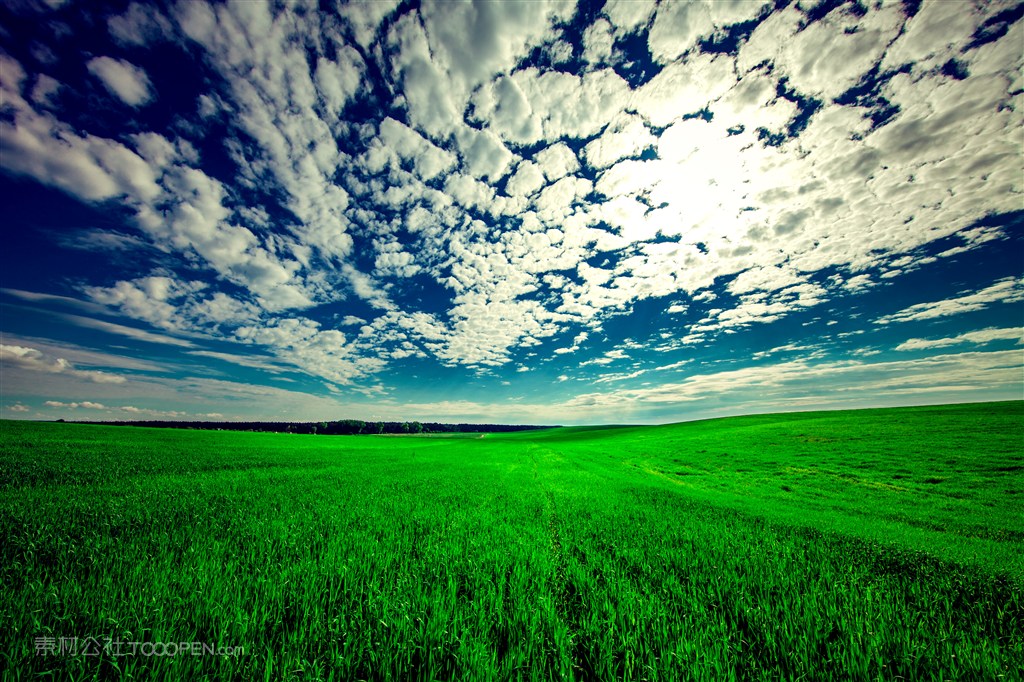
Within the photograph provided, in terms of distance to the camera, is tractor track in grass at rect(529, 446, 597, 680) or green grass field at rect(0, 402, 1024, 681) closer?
green grass field at rect(0, 402, 1024, 681)

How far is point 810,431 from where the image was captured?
33.3m

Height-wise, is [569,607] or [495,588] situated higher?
[495,588]

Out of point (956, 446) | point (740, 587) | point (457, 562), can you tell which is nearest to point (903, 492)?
point (956, 446)

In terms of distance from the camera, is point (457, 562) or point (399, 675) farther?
point (457, 562)

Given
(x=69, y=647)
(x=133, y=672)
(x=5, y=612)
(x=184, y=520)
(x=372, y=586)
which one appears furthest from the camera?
(x=184, y=520)

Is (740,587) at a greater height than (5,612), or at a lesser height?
lesser

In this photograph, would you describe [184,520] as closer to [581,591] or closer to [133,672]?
[133,672]

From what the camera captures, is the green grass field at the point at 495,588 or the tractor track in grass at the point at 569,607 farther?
the tractor track in grass at the point at 569,607

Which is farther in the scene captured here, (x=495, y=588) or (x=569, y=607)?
(x=495, y=588)

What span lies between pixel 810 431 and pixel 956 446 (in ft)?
36.2

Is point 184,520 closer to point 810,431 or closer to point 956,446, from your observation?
point 956,446

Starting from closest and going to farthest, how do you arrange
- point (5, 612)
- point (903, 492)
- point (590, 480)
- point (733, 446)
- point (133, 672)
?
point (133, 672) < point (5, 612) < point (903, 492) < point (590, 480) < point (733, 446)

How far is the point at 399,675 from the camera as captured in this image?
347 centimetres

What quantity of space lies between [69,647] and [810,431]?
46247 millimetres
